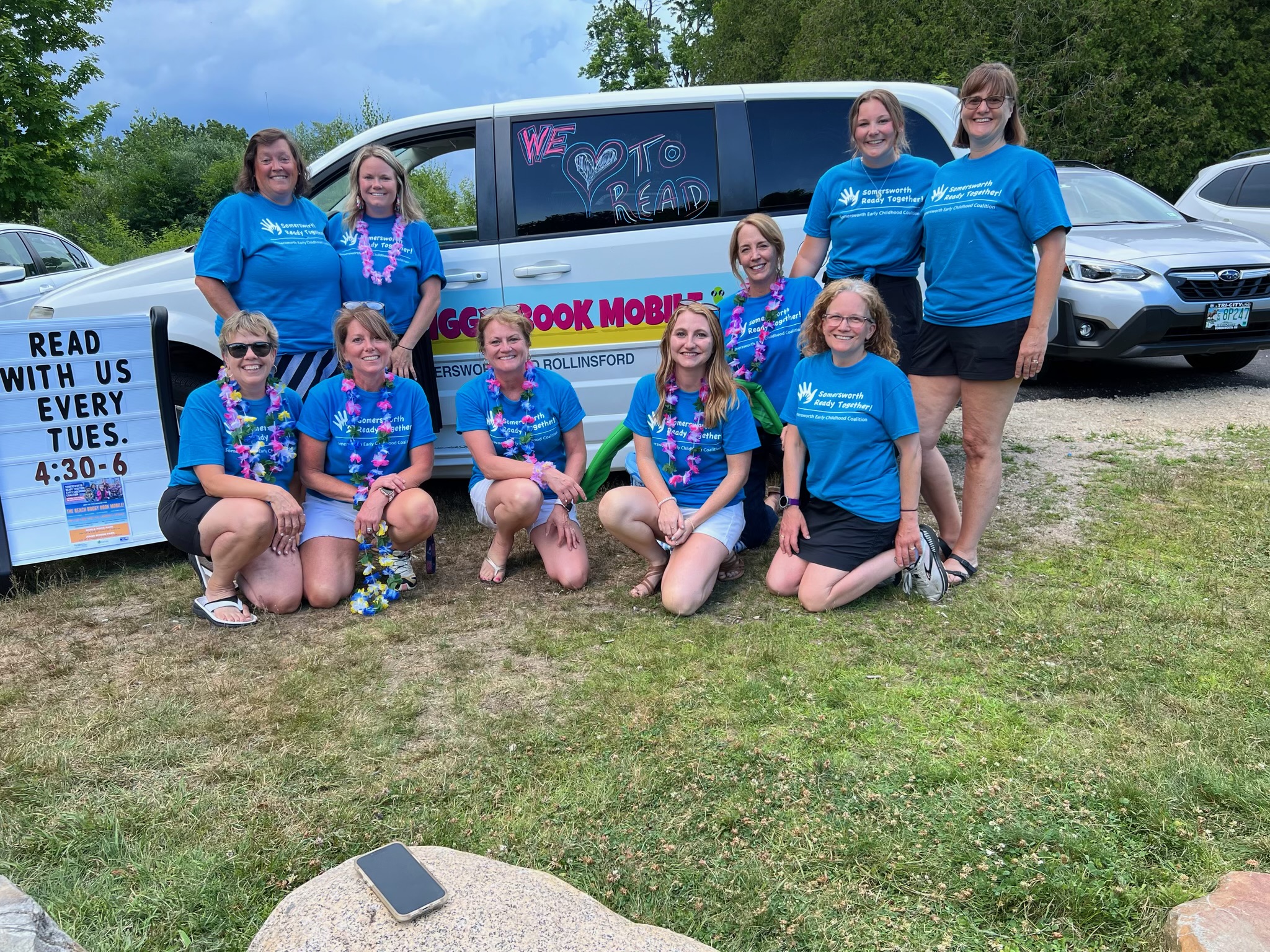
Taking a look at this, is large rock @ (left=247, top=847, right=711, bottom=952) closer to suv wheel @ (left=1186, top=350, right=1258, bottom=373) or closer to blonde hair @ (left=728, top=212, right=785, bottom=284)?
blonde hair @ (left=728, top=212, right=785, bottom=284)

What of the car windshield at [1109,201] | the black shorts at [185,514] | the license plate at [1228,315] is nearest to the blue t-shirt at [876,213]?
the black shorts at [185,514]

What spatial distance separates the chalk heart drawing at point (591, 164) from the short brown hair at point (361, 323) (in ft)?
4.19

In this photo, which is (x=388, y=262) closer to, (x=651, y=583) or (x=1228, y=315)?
(x=651, y=583)

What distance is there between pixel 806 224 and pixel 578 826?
2.80 m

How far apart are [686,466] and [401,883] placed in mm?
2390

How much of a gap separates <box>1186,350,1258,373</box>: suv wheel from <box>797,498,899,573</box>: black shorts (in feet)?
19.4

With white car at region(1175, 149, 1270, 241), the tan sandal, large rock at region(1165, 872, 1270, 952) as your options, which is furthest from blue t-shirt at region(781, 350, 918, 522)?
white car at region(1175, 149, 1270, 241)

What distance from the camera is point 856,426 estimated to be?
11.7 ft

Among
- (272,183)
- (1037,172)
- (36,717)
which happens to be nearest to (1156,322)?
(1037,172)

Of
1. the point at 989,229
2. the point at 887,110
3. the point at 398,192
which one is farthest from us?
the point at 398,192

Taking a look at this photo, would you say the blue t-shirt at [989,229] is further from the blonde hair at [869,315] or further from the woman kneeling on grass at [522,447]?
the woman kneeling on grass at [522,447]

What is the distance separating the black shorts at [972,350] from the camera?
3570 mm

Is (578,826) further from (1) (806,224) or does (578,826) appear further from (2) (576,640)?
(1) (806,224)

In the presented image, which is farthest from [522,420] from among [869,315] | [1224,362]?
[1224,362]
